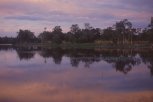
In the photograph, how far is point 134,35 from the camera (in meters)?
97.2

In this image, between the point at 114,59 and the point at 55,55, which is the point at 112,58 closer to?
the point at 114,59

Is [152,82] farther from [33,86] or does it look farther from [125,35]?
[125,35]

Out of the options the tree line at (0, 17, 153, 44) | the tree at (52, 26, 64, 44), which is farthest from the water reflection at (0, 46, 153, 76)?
the tree at (52, 26, 64, 44)

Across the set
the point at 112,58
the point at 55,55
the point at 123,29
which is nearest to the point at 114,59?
the point at 112,58

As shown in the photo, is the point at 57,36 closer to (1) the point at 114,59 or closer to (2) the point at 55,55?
(2) the point at 55,55

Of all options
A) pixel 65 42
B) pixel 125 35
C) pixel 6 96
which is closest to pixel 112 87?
pixel 6 96

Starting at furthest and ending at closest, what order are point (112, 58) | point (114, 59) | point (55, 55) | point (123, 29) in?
point (123, 29)
point (55, 55)
point (112, 58)
point (114, 59)

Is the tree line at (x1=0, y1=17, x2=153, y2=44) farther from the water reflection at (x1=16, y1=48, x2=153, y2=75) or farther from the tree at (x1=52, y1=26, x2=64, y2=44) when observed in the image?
the water reflection at (x1=16, y1=48, x2=153, y2=75)

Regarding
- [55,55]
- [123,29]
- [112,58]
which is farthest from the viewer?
[123,29]

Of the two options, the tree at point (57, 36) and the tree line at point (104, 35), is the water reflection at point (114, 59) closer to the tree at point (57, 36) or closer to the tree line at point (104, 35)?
the tree line at point (104, 35)

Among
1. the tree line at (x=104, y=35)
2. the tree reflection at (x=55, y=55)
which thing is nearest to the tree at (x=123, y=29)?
the tree line at (x=104, y=35)

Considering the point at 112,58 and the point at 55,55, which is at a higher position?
the point at 112,58

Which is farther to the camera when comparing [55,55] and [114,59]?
[55,55]

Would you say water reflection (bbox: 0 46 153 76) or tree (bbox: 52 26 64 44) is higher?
tree (bbox: 52 26 64 44)
